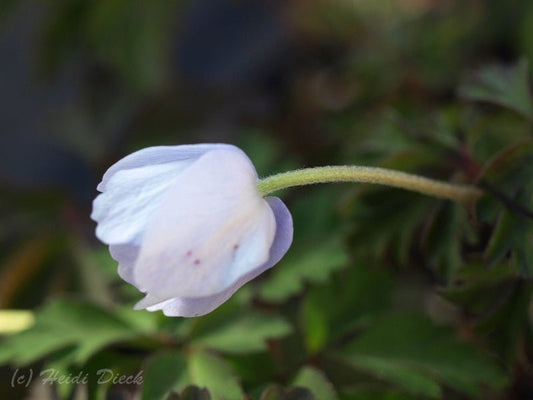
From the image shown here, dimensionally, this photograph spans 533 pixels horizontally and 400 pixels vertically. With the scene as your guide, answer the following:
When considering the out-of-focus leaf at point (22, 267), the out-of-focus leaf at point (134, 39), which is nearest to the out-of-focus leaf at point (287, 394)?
the out-of-focus leaf at point (22, 267)

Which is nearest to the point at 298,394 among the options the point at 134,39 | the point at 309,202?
the point at 309,202

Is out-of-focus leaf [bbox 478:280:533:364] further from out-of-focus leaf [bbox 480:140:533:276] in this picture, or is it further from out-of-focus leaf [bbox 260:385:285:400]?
out-of-focus leaf [bbox 260:385:285:400]

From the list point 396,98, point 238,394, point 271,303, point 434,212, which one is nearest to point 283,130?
point 396,98

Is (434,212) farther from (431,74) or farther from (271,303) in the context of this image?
(431,74)

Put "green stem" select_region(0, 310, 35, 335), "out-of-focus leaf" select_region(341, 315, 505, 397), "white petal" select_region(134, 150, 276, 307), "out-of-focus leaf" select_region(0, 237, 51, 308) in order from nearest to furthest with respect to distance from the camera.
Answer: "white petal" select_region(134, 150, 276, 307) → "out-of-focus leaf" select_region(341, 315, 505, 397) → "green stem" select_region(0, 310, 35, 335) → "out-of-focus leaf" select_region(0, 237, 51, 308)

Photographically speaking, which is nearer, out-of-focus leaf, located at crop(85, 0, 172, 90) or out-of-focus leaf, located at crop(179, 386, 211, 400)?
out-of-focus leaf, located at crop(179, 386, 211, 400)

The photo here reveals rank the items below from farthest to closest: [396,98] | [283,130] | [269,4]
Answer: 1. [269,4]
2. [283,130]
3. [396,98]

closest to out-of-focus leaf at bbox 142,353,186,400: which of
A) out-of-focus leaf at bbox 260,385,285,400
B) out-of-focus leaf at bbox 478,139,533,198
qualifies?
out-of-focus leaf at bbox 260,385,285,400
